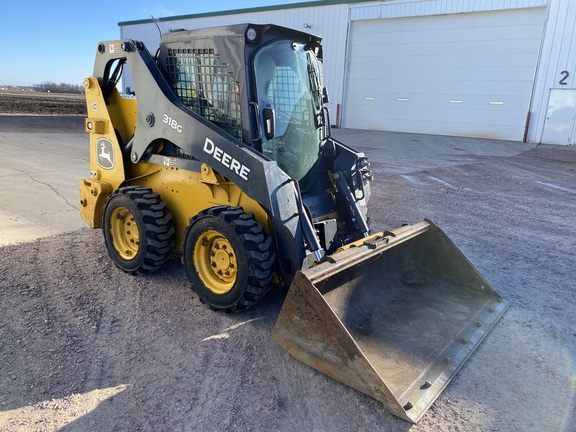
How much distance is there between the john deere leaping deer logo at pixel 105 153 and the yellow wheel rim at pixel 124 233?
1.95ft

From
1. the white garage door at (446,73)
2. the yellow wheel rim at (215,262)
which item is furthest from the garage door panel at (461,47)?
the yellow wheel rim at (215,262)

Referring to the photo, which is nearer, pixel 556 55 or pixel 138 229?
pixel 138 229

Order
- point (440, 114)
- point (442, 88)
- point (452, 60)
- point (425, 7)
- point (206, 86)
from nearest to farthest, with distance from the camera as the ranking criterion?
point (206, 86) < point (452, 60) < point (425, 7) < point (442, 88) < point (440, 114)

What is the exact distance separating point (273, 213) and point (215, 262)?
2.60 ft

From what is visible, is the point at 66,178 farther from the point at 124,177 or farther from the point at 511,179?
the point at 511,179

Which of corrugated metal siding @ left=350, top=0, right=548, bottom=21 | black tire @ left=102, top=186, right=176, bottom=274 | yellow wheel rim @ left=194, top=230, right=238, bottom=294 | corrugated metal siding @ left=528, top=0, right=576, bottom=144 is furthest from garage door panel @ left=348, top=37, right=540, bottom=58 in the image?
yellow wheel rim @ left=194, top=230, right=238, bottom=294

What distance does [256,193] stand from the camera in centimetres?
341

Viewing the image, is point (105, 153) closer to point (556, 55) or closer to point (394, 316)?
point (394, 316)

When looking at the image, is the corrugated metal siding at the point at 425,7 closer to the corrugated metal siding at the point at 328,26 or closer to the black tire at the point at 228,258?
the corrugated metal siding at the point at 328,26

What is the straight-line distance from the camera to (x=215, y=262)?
3.79 metres

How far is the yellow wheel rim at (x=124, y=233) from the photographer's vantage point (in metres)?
4.55

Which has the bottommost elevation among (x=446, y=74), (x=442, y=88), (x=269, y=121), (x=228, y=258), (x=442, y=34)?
(x=228, y=258)

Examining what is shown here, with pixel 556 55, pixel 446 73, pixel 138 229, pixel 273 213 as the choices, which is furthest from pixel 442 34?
pixel 273 213

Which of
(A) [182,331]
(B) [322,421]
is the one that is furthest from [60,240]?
(B) [322,421]
